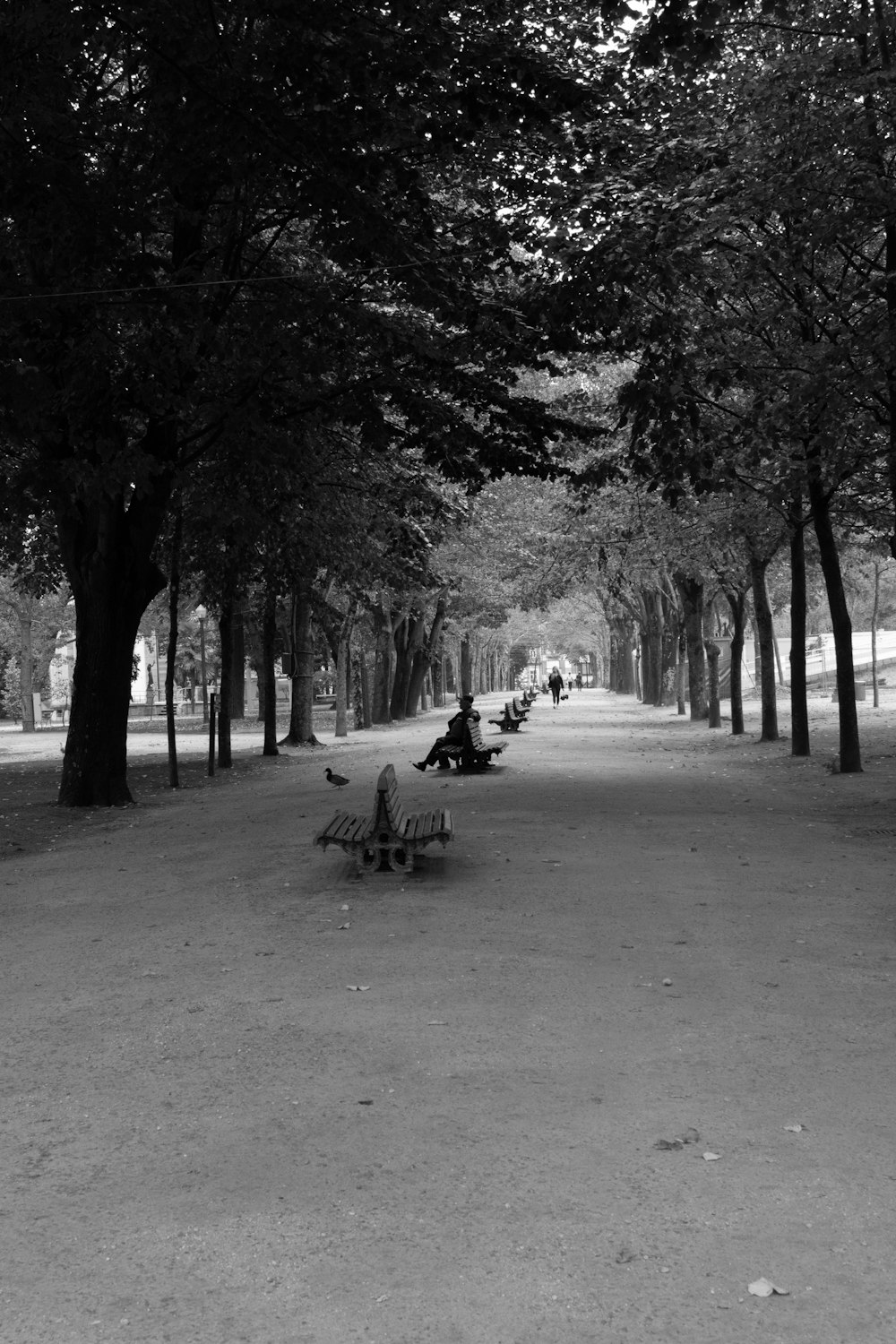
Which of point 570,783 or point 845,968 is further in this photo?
point 570,783

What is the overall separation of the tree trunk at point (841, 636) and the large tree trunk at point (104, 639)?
9.28 metres

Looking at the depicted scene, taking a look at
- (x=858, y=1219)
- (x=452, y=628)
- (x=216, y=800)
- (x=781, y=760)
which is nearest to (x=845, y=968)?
(x=858, y=1219)

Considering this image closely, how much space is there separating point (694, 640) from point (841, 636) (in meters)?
18.6

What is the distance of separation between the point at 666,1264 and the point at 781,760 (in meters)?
19.5

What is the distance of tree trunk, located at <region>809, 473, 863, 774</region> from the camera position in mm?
19047

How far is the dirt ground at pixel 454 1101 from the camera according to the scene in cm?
357

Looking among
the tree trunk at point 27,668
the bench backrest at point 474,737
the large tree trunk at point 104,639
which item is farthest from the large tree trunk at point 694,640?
the tree trunk at point 27,668

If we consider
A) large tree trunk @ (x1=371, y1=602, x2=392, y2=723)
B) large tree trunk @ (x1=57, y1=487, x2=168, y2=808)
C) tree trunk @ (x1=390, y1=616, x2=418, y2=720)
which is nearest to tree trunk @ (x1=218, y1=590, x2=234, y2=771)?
large tree trunk @ (x1=57, y1=487, x2=168, y2=808)

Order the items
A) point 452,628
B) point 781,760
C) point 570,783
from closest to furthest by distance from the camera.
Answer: point 570,783 < point 781,760 < point 452,628

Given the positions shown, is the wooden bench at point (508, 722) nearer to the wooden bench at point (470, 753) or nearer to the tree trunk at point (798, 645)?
the tree trunk at point (798, 645)

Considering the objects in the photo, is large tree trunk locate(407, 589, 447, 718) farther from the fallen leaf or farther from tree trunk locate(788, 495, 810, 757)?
the fallen leaf

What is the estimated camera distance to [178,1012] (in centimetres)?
649

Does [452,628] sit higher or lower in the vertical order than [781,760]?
higher

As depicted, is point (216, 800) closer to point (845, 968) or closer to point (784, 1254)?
point (845, 968)
